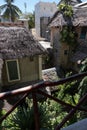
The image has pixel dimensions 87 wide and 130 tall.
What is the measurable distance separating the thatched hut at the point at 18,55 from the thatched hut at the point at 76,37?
5569 mm

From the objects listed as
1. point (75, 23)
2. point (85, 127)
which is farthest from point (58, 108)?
point (75, 23)

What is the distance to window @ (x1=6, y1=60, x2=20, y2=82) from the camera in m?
12.5

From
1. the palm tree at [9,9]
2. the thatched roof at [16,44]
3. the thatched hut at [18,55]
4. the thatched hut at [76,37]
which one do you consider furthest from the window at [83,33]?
the palm tree at [9,9]

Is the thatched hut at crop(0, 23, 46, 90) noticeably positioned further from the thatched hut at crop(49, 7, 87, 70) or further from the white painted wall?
the white painted wall

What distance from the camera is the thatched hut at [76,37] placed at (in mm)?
17438

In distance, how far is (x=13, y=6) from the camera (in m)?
37.3

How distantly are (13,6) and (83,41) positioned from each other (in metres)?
24.4

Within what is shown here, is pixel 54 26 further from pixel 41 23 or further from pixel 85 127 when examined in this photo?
pixel 85 127

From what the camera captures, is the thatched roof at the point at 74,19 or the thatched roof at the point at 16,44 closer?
the thatched roof at the point at 16,44

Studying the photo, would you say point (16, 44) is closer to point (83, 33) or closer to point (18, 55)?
point (18, 55)

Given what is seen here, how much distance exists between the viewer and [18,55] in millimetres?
12008

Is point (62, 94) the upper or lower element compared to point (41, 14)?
lower

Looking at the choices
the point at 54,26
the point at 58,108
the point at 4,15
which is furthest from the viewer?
the point at 4,15

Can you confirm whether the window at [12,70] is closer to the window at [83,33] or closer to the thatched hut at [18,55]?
the thatched hut at [18,55]
